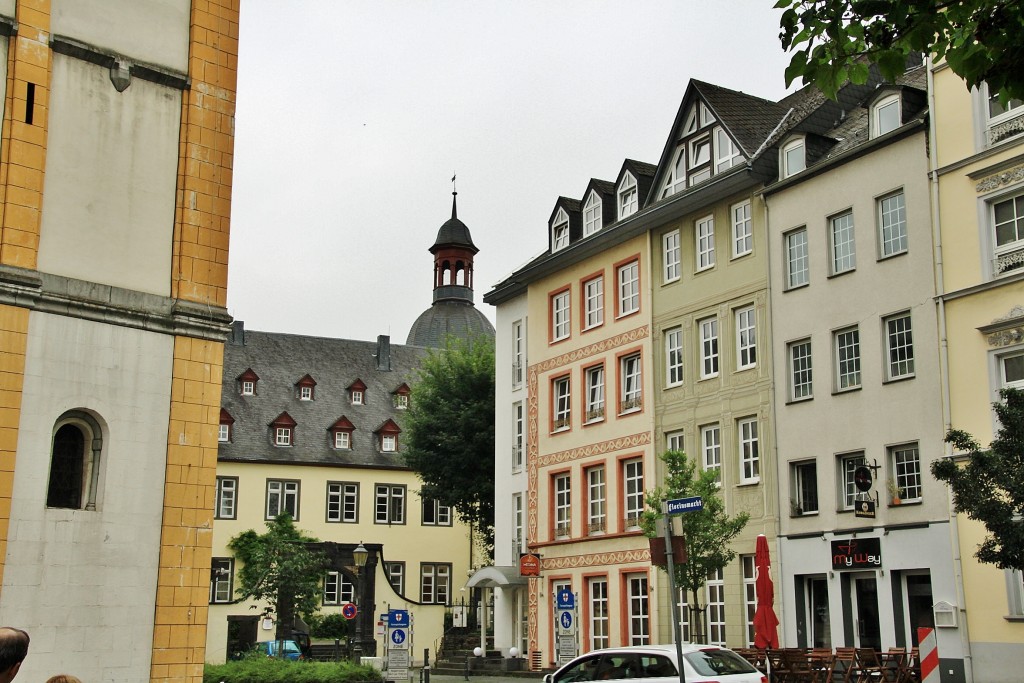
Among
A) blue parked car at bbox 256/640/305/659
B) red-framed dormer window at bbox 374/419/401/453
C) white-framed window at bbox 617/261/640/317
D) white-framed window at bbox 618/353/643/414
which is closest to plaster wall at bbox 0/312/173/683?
white-framed window at bbox 618/353/643/414

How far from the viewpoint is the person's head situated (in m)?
5.68

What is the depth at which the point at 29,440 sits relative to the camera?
58.9 feet

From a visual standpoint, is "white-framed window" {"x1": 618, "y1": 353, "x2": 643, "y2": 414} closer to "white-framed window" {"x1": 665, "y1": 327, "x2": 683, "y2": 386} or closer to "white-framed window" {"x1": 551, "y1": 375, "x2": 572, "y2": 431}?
"white-framed window" {"x1": 665, "y1": 327, "x2": 683, "y2": 386}

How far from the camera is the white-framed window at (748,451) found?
32406 millimetres

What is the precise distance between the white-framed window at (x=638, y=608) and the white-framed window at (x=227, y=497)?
2962 cm

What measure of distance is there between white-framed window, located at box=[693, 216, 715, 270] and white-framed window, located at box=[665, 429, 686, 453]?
4689 millimetres

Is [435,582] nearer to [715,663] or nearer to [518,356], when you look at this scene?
[518,356]

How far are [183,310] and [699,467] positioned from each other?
1820 centimetres

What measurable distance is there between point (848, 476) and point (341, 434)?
133 ft

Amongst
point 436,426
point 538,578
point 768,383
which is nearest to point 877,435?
point 768,383

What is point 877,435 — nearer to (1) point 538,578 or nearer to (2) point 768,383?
(2) point 768,383

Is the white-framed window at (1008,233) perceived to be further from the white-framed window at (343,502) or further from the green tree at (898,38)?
the white-framed window at (343,502)

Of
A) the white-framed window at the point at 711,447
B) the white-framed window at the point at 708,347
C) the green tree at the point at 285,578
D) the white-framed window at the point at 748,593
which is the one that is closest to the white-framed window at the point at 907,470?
the white-framed window at the point at 748,593

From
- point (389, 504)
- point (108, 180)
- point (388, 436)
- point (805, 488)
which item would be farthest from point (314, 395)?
point (108, 180)
